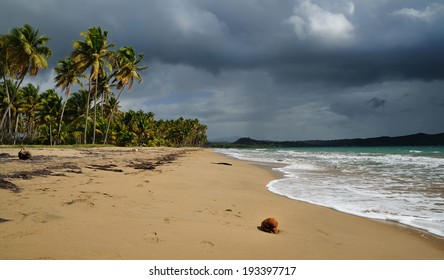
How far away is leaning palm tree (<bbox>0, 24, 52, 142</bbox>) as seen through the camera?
27375 mm

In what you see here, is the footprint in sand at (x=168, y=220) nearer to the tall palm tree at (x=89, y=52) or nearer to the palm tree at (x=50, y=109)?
the tall palm tree at (x=89, y=52)

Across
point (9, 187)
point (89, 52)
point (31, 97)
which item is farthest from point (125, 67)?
point (9, 187)

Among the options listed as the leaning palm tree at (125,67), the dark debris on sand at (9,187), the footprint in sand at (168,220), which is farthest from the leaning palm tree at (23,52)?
the footprint in sand at (168,220)

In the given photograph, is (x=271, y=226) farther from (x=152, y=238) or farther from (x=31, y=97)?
(x=31, y=97)

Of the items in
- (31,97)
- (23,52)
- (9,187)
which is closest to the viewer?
(9,187)

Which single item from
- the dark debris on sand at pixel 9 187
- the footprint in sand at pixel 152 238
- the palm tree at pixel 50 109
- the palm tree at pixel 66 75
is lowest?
the footprint in sand at pixel 152 238

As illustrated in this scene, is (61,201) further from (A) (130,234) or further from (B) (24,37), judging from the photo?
(B) (24,37)

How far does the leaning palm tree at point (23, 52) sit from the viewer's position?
27.4 meters

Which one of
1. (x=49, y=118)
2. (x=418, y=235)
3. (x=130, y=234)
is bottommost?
(x=418, y=235)

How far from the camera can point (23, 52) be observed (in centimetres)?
2733

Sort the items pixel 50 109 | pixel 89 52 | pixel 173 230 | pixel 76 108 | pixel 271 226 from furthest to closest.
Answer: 1. pixel 76 108
2. pixel 50 109
3. pixel 89 52
4. pixel 271 226
5. pixel 173 230
